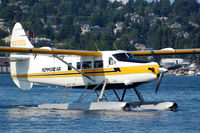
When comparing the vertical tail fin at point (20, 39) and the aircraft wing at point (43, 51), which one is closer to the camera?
the aircraft wing at point (43, 51)

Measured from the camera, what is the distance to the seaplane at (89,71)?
2269 centimetres

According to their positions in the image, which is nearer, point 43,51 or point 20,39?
point 43,51

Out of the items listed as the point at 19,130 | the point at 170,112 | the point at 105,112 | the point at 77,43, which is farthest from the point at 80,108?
the point at 77,43

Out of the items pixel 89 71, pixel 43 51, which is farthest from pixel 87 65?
pixel 43 51

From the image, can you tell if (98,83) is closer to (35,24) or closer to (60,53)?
(60,53)

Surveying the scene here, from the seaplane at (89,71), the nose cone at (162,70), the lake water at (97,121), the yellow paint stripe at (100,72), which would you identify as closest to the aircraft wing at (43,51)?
the seaplane at (89,71)

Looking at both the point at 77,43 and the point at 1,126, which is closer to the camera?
the point at 1,126

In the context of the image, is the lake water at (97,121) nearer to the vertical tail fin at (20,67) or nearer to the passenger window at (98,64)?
the vertical tail fin at (20,67)

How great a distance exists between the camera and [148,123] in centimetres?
1997

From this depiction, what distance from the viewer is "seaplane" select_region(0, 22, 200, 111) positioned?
22.7 meters

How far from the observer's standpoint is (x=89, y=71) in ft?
78.7

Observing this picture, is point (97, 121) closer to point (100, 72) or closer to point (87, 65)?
point (100, 72)

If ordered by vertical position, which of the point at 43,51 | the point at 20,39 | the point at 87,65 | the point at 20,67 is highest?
the point at 43,51

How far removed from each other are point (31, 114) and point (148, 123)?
5.27 metres
